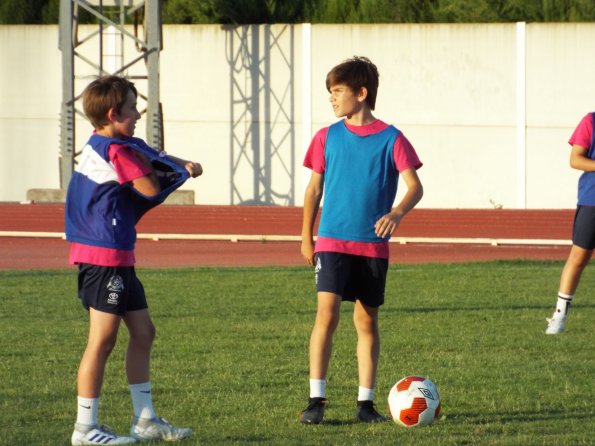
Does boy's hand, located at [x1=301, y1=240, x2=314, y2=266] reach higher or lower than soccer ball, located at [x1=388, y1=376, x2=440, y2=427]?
higher

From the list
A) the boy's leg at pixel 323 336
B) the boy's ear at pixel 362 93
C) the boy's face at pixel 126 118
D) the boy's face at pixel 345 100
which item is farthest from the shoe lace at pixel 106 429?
the boy's ear at pixel 362 93

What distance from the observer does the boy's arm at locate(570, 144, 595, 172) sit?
900 cm

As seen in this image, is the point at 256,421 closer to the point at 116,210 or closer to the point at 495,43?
the point at 116,210

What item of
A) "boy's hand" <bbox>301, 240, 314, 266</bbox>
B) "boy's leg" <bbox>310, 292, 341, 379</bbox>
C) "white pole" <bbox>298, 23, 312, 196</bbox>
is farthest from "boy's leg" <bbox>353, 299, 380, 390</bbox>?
"white pole" <bbox>298, 23, 312, 196</bbox>

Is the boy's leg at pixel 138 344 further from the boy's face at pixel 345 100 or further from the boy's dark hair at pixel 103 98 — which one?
the boy's face at pixel 345 100

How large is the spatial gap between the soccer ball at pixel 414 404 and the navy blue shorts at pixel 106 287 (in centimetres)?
141

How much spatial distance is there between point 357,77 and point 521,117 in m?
19.3

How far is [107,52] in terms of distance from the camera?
86.8 feet

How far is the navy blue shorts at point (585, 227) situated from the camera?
9.37 metres

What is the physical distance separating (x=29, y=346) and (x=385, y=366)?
2.61 m

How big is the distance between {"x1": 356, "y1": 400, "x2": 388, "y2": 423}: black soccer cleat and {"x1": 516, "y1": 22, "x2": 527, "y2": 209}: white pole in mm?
19208

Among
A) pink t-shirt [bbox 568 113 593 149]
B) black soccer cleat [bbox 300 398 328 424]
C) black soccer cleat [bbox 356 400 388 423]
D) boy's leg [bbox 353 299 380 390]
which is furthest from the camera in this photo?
pink t-shirt [bbox 568 113 593 149]

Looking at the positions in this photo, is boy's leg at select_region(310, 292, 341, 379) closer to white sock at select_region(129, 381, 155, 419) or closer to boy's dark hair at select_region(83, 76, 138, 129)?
white sock at select_region(129, 381, 155, 419)

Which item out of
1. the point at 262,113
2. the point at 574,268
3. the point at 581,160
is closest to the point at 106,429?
the point at 581,160
